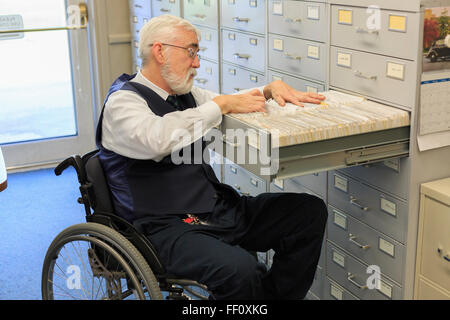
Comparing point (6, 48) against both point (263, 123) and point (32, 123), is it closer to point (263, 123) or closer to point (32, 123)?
point (32, 123)

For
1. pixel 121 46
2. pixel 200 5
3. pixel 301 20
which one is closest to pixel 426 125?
pixel 301 20

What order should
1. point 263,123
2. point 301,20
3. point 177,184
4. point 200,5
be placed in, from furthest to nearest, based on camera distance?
point 200,5 → point 301,20 → point 177,184 → point 263,123

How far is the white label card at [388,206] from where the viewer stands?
223cm

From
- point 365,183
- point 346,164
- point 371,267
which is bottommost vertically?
point 371,267

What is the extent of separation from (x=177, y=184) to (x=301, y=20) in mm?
887

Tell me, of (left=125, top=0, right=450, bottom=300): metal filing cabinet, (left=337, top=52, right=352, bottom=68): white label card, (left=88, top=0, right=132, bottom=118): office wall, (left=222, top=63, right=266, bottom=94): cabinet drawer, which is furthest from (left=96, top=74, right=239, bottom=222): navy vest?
(left=88, top=0, right=132, bottom=118): office wall

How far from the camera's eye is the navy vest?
2.12 meters

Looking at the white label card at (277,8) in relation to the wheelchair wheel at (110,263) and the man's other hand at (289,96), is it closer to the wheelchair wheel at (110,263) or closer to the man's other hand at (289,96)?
the man's other hand at (289,96)

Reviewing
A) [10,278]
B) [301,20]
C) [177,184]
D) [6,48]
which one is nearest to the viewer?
[177,184]

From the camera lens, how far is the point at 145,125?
1995 mm

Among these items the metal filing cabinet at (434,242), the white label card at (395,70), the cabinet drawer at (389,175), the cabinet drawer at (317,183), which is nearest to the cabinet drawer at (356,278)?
the metal filing cabinet at (434,242)

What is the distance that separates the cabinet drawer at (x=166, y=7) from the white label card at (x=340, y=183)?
177 centimetres

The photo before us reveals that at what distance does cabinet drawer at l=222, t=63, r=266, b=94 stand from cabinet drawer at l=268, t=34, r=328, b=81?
0.52ft

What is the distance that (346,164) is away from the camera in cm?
202
